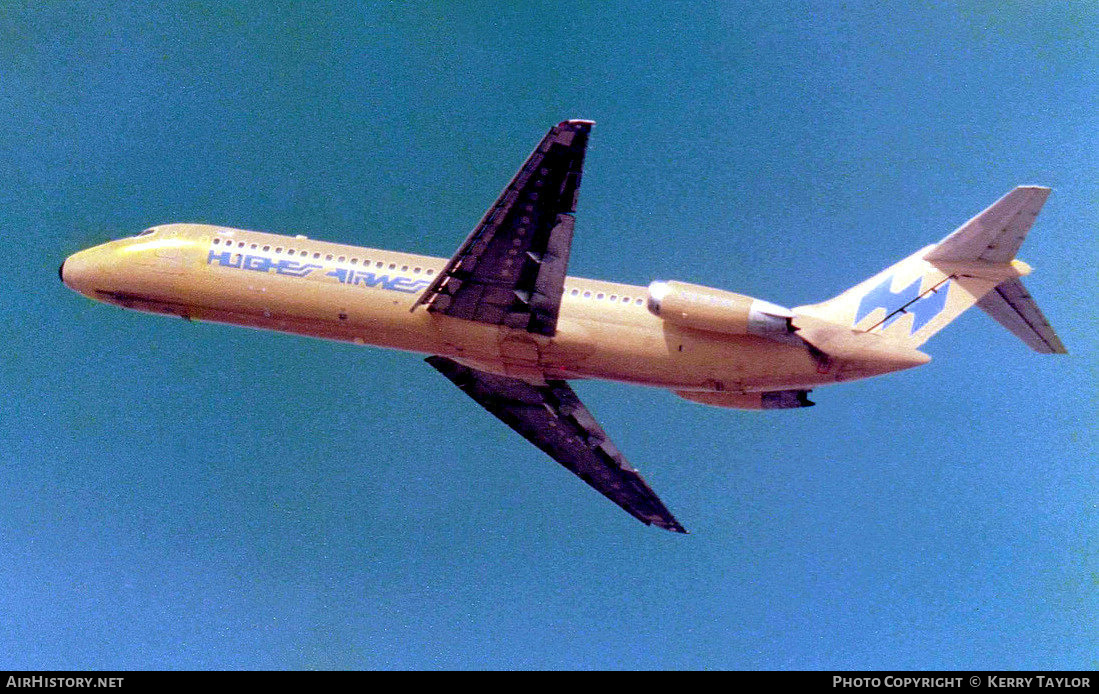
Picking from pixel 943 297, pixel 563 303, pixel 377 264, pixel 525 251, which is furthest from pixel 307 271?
pixel 943 297

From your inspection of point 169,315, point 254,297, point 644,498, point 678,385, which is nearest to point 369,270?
point 254,297

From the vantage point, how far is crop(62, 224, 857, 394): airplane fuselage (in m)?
32.7

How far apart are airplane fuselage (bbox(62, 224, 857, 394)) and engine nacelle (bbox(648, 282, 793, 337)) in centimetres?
59

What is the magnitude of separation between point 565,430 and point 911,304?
13190 mm

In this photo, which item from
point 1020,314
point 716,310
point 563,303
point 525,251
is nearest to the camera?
point 716,310

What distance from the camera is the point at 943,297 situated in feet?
108

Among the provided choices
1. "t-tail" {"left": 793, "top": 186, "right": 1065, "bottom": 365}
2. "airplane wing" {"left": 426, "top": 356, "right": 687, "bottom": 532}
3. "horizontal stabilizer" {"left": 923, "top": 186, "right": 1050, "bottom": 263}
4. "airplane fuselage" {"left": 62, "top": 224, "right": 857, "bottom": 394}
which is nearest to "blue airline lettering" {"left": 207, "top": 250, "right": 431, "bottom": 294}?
"airplane fuselage" {"left": 62, "top": 224, "right": 857, "bottom": 394}

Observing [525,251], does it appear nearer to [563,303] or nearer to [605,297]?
[563,303]

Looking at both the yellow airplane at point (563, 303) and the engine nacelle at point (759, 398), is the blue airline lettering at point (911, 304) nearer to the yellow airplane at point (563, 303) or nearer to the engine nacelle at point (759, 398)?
the yellow airplane at point (563, 303)

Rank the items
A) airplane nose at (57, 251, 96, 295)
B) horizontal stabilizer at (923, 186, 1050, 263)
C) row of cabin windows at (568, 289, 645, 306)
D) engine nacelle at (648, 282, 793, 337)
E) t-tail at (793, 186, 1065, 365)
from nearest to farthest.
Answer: horizontal stabilizer at (923, 186, 1050, 263) → engine nacelle at (648, 282, 793, 337) → t-tail at (793, 186, 1065, 365) → row of cabin windows at (568, 289, 645, 306) → airplane nose at (57, 251, 96, 295)

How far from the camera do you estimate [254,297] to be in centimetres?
3578

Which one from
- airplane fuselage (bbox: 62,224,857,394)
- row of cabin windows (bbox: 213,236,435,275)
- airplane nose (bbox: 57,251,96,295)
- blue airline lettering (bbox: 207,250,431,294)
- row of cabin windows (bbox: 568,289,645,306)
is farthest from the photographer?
airplane nose (bbox: 57,251,96,295)

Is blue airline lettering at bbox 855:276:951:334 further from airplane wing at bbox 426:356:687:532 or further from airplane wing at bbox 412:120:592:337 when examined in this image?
airplane wing at bbox 426:356:687:532
